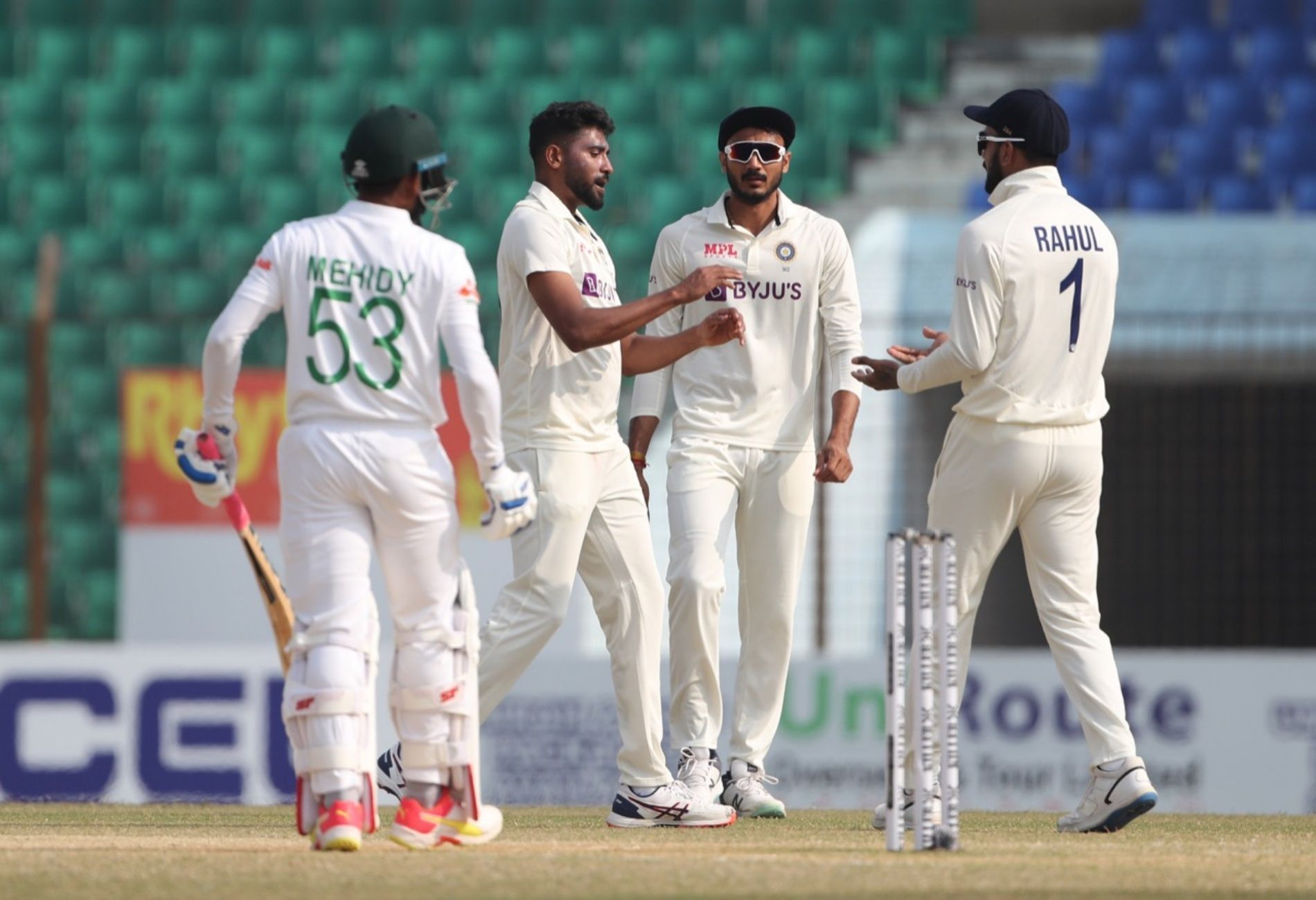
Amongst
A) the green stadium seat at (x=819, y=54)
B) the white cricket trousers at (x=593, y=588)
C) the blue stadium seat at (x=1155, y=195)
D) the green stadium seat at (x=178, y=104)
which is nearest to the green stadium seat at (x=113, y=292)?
the green stadium seat at (x=178, y=104)

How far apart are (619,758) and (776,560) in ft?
2.70

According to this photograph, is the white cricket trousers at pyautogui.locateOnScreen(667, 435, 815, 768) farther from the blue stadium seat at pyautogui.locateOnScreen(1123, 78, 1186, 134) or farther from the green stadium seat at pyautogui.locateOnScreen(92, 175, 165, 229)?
the green stadium seat at pyautogui.locateOnScreen(92, 175, 165, 229)

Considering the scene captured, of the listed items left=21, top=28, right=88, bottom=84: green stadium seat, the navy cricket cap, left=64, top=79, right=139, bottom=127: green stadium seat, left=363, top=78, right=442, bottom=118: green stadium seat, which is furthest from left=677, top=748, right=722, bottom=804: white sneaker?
left=21, top=28, right=88, bottom=84: green stadium seat

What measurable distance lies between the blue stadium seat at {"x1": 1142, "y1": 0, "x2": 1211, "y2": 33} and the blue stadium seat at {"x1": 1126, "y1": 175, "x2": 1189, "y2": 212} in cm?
169

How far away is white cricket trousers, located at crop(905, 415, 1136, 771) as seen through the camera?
19.3 feet

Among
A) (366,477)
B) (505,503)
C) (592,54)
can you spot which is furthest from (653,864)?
A: (592,54)

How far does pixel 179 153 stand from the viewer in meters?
14.4

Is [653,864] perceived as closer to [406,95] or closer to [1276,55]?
[406,95]

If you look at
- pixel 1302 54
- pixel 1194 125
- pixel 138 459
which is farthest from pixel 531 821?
pixel 1302 54

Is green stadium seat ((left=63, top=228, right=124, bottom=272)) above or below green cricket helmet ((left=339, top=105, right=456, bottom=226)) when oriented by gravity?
above

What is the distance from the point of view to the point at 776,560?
6402 millimetres

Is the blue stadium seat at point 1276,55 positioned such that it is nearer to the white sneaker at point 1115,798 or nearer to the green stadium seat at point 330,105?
the green stadium seat at point 330,105

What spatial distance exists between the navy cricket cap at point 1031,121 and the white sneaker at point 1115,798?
1.67 m

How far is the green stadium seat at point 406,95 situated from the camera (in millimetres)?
14531
